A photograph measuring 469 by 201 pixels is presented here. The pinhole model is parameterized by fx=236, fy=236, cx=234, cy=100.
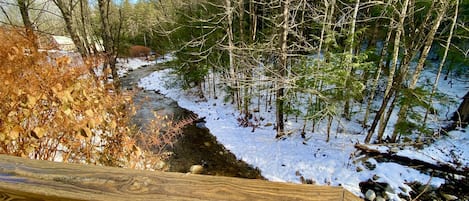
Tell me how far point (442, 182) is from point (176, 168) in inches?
243

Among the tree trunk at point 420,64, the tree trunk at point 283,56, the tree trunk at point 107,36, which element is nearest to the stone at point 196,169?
the tree trunk at point 283,56

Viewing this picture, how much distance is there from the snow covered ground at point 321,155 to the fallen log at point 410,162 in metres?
0.14

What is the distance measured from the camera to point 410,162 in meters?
5.74

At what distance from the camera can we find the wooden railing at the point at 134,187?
1.96ft

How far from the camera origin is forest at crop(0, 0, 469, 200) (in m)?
5.61

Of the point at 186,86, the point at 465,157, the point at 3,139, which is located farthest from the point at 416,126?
the point at 186,86

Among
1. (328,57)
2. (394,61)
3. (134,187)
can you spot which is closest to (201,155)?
(328,57)

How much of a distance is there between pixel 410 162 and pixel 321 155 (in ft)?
6.69

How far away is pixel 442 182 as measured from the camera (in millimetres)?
5188

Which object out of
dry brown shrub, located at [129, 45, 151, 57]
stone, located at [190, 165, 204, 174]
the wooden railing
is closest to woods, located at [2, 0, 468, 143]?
stone, located at [190, 165, 204, 174]

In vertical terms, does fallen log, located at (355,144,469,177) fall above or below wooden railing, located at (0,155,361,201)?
below

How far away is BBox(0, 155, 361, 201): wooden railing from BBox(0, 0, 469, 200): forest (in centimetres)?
165

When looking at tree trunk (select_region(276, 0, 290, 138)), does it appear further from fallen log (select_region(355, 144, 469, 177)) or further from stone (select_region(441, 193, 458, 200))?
stone (select_region(441, 193, 458, 200))

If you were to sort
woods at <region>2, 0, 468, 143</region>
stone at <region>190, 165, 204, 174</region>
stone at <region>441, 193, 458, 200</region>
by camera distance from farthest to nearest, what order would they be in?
Answer: stone at <region>190, 165, 204, 174</region> → woods at <region>2, 0, 468, 143</region> → stone at <region>441, 193, 458, 200</region>
